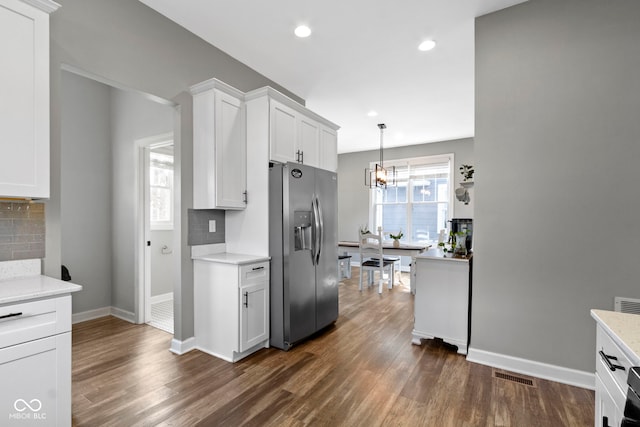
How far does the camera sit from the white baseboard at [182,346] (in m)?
2.75

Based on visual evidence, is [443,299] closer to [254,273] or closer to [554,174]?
[554,174]

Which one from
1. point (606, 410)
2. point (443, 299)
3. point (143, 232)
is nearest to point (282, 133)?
point (143, 232)

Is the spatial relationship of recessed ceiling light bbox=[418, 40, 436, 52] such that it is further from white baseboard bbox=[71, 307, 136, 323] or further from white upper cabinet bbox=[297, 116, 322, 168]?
white baseboard bbox=[71, 307, 136, 323]

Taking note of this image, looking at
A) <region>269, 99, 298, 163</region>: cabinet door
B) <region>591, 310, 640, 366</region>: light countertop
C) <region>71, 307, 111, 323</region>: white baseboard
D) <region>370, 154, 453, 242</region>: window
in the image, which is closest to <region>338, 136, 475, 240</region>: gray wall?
<region>370, 154, 453, 242</region>: window

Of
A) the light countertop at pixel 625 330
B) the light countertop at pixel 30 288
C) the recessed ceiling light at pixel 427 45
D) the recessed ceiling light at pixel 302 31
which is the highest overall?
the recessed ceiling light at pixel 302 31

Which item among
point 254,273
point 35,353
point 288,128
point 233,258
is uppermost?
point 288,128

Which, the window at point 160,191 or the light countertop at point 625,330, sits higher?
the window at point 160,191

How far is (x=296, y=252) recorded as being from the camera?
293cm

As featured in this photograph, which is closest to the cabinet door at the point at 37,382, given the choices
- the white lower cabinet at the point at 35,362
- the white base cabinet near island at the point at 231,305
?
the white lower cabinet at the point at 35,362

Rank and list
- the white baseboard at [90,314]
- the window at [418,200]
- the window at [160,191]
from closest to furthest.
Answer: the white baseboard at [90,314] → the window at [160,191] → the window at [418,200]

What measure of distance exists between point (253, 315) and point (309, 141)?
198 centimetres

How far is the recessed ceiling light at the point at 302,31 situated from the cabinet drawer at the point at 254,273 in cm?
221

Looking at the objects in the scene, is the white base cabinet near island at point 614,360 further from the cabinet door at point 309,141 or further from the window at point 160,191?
the window at point 160,191

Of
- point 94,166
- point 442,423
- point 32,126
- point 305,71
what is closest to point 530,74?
point 305,71
